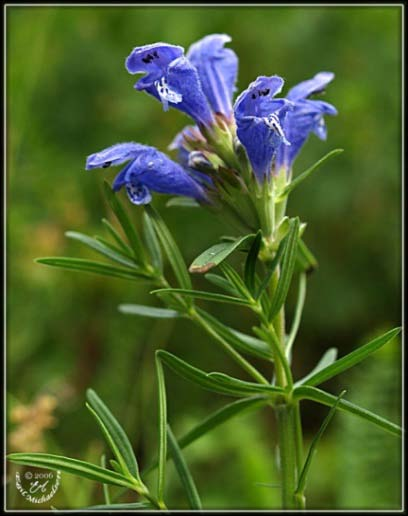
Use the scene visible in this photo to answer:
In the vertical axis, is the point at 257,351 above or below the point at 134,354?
above

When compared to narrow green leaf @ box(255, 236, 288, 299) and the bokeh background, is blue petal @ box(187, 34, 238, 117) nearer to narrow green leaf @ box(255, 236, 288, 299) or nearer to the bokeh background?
narrow green leaf @ box(255, 236, 288, 299)

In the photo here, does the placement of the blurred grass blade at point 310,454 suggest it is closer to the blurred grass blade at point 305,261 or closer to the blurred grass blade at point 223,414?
the blurred grass blade at point 223,414

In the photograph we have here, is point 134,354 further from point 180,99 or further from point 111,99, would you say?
point 180,99

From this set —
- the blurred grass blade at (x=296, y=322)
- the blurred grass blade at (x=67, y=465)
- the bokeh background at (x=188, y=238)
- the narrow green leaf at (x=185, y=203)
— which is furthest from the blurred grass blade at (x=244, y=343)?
the bokeh background at (x=188, y=238)

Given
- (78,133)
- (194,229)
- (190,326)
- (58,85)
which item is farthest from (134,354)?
(58,85)

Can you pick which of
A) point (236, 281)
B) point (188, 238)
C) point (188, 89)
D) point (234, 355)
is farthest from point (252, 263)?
point (188, 238)

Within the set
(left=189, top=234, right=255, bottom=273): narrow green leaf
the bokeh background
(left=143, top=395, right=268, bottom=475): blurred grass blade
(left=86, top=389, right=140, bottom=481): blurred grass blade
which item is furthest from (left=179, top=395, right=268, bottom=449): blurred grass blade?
the bokeh background

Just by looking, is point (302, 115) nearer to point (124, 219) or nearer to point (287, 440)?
point (124, 219)
